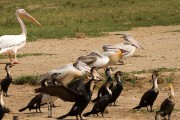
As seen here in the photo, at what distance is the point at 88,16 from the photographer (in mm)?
35312

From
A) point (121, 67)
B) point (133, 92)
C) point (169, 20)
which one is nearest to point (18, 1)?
point (169, 20)

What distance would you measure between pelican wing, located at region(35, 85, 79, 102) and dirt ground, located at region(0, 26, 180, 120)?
877 mm

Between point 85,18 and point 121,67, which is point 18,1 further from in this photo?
point 121,67

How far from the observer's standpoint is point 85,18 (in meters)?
34.5

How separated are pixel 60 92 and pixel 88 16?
81.1 ft

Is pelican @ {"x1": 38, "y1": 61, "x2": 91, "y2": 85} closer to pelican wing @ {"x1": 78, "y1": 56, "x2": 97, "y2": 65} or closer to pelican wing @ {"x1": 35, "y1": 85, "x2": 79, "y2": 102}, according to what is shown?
pelican wing @ {"x1": 35, "y1": 85, "x2": 79, "y2": 102}

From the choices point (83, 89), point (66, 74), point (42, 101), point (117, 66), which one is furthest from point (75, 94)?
point (117, 66)

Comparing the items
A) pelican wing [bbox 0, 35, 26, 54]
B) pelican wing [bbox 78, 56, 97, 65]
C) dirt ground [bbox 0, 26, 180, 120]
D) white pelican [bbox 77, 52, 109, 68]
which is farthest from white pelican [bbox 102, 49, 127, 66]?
pelican wing [bbox 0, 35, 26, 54]

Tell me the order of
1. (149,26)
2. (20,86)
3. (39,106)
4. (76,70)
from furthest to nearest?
(149,26)
(20,86)
(76,70)
(39,106)

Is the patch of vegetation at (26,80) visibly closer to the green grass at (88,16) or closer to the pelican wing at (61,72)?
the pelican wing at (61,72)

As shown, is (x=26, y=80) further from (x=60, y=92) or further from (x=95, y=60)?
(x=60, y=92)

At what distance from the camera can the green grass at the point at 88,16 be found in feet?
97.6

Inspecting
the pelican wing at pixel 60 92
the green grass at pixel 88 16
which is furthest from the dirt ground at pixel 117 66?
the green grass at pixel 88 16

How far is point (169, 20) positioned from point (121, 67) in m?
15.3
